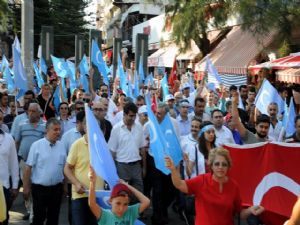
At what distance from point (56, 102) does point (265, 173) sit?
21.5 ft

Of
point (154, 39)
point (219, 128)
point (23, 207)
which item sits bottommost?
point (23, 207)

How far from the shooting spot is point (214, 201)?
4.68 meters

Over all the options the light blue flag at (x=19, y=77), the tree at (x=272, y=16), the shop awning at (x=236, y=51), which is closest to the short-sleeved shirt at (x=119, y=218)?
the light blue flag at (x=19, y=77)

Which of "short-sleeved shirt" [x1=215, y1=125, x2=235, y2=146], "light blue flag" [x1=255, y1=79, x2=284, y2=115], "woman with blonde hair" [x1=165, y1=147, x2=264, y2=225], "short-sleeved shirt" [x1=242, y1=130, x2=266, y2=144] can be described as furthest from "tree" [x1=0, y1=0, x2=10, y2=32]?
"woman with blonde hair" [x1=165, y1=147, x2=264, y2=225]

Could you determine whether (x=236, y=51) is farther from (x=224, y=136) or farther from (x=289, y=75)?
(x=224, y=136)

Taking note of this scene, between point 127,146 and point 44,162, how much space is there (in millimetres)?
1465

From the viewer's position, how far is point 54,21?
156 feet

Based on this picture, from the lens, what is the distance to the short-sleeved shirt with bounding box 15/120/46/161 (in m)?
7.54

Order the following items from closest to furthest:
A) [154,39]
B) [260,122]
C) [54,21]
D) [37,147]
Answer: [37,147] < [260,122] < [154,39] < [54,21]

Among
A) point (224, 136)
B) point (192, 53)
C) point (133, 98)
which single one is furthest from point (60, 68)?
point (192, 53)

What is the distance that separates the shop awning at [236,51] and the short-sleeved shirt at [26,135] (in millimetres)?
14243

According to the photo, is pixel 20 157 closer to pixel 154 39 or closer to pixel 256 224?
pixel 256 224

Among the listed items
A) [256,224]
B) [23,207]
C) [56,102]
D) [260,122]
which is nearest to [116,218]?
[256,224]

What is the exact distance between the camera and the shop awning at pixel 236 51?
2123 cm
